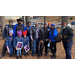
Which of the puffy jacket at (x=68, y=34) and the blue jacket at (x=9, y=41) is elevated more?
the puffy jacket at (x=68, y=34)

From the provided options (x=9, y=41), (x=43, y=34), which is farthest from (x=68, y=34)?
(x=9, y=41)

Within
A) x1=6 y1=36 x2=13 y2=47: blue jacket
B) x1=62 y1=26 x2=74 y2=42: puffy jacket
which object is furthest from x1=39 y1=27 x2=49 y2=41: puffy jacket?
x1=6 y1=36 x2=13 y2=47: blue jacket

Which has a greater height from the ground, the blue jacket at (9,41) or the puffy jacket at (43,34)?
the puffy jacket at (43,34)

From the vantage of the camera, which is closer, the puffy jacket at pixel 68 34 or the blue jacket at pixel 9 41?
the puffy jacket at pixel 68 34

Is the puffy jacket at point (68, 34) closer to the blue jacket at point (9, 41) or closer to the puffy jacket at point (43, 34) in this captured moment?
the puffy jacket at point (43, 34)

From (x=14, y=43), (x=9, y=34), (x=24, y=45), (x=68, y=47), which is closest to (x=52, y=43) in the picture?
(x=68, y=47)

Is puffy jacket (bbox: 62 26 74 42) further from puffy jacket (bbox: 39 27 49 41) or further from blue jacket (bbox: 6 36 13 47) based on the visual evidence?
blue jacket (bbox: 6 36 13 47)

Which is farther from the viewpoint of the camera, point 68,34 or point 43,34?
point 43,34

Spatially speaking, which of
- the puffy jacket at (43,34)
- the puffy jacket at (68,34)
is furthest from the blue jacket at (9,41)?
the puffy jacket at (68,34)

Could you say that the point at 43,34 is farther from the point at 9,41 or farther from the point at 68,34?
the point at 9,41

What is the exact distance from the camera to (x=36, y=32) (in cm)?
398

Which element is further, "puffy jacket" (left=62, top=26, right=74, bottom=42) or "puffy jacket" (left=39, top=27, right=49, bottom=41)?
"puffy jacket" (left=39, top=27, right=49, bottom=41)

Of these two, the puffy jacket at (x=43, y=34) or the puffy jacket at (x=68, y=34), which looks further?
the puffy jacket at (x=43, y=34)

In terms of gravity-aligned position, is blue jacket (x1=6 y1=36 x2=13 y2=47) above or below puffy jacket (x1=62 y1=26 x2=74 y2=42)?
below
